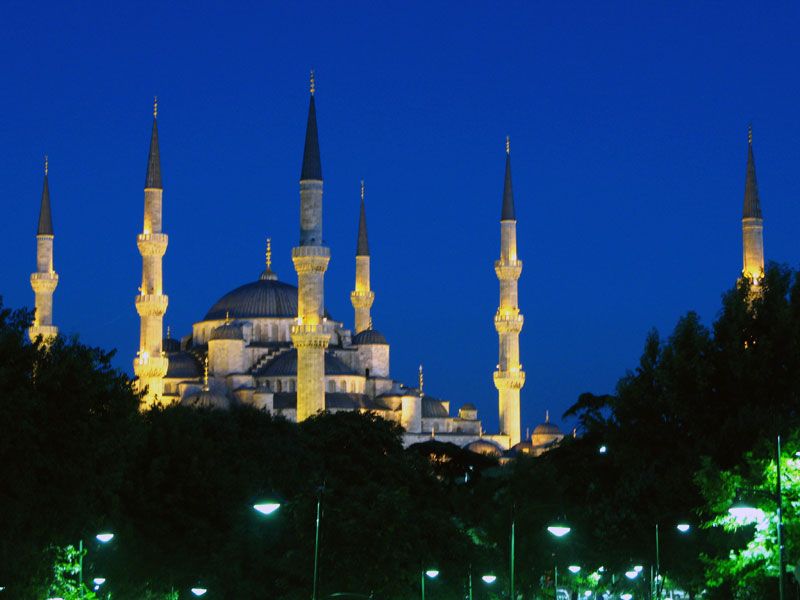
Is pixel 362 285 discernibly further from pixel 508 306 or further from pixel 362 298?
pixel 508 306

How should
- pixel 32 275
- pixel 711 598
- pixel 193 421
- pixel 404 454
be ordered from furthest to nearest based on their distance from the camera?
pixel 32 275 < pixel 404 454 < pixel 193 421 < pixel 711 598

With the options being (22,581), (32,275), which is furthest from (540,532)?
(32,275)

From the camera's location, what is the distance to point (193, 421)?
1451 inches

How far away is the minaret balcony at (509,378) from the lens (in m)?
72.1

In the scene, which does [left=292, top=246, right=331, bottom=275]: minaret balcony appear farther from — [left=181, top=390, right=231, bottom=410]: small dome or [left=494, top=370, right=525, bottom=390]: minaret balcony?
[left=494, top=370, right=525, bottom=390]: minaret balcony

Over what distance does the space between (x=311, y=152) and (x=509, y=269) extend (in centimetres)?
1510

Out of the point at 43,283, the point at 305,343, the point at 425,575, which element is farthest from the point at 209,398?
the point at 425,575

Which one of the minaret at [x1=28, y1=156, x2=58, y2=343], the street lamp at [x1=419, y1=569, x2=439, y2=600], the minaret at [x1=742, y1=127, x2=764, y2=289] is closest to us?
the street lamp at [x1=419, y1=569, x2=439, y2=600]

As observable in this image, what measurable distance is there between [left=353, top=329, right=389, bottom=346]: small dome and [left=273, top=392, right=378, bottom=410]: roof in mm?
5332

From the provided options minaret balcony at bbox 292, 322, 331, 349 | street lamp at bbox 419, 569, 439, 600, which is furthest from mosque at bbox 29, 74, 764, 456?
street lamp at bbox 419, 569, 439, 600

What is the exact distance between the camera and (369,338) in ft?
265

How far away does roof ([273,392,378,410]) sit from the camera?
72.8 m

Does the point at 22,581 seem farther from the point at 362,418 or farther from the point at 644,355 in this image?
the point at 362,418

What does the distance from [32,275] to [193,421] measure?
3386 centimetres
